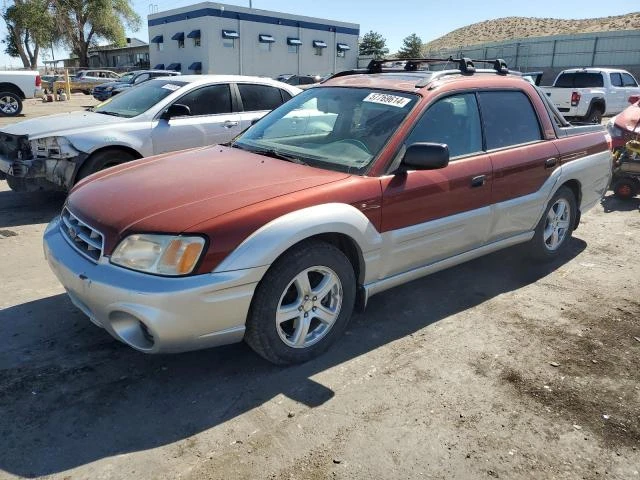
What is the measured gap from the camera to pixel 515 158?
14.4 ft

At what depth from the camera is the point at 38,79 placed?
1791 cm

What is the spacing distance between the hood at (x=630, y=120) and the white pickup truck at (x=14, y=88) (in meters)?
17.2

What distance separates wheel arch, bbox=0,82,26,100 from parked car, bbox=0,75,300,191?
1274cm

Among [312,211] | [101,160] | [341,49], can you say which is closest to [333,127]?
[312,211]

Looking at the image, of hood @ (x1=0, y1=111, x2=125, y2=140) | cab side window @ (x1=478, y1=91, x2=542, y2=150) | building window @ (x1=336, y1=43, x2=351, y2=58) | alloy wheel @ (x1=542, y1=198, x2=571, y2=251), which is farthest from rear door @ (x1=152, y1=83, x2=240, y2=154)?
building window @ (x1=336, y1=43, x2=351, y2=58)

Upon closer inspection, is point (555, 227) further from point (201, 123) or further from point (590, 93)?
point (590, 93)

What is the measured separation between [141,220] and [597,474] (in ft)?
8.53

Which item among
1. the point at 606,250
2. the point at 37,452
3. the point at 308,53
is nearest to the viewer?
the point at 37,452

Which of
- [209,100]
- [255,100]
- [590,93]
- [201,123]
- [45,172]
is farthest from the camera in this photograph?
[590,93]

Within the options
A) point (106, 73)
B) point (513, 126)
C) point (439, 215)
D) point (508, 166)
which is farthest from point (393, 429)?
point (106, 73)

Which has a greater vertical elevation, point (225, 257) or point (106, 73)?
point (106, 73)

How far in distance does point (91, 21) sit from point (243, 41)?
923 inches

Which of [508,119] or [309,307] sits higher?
[508,119]

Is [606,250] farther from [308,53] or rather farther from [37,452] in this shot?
[308,53]
